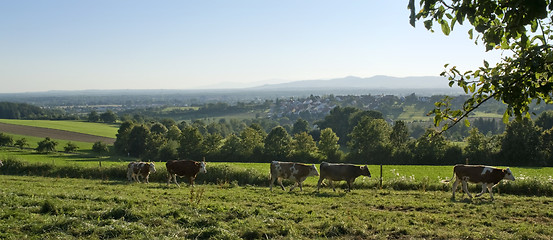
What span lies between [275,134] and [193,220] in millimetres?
48381

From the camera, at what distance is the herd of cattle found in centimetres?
1730

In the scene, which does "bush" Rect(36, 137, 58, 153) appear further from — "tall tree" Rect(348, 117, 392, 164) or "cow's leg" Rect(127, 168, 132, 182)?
"tall tree" Rect(348, 117, 392, 164)

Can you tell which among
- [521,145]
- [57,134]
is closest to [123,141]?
[57,134]

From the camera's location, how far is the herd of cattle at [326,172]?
17297 mm

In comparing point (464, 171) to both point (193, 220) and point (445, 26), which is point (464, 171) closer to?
point (193, 220)

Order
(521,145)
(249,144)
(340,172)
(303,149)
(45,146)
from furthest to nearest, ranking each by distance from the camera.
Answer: (45,146) < (249,144) < (303,149) < (521,145) < (340,172)

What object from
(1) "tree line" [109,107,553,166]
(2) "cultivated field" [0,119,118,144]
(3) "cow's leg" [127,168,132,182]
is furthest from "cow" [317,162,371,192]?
(2) "cultivated field" [0,119,118,144]

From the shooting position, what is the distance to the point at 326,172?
2009 centimetres

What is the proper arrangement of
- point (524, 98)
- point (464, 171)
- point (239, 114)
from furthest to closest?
point (239, 114) < point (464, 171) < point (524, 98)

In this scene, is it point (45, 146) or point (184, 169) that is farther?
point (45, 146)

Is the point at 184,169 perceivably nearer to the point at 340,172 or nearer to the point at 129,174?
the point at 129,174

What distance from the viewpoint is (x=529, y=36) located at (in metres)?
4.21

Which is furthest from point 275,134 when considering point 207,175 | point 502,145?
point 207,175

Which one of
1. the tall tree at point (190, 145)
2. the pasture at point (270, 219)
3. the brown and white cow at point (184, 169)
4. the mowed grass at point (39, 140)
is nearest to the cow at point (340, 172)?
the pasture at point (270, 219)
